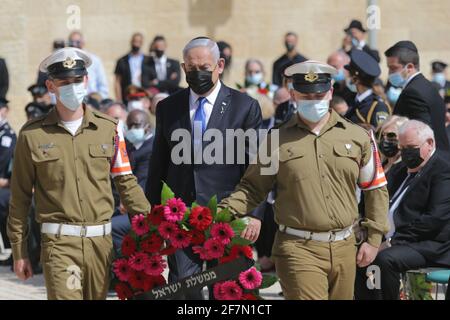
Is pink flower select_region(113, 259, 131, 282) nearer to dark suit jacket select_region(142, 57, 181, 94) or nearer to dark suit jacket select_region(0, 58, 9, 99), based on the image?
dark suit jacket select_region(0, 58, 9, 99)

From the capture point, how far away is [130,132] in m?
12.5

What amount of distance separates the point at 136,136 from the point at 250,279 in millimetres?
4909

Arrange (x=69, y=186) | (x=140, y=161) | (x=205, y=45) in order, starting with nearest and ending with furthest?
(x=69, y=186) → (x=205, y=45) → (x=140, y=161)

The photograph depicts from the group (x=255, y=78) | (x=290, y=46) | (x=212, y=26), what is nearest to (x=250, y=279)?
(x=255, y=78)

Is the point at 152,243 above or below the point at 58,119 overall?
below

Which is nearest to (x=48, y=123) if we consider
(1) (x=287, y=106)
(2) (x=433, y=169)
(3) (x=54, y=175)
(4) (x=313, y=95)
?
(3) (x=54, y=175)

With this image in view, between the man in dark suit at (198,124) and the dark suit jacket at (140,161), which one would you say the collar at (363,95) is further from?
the man in dark suit at (198,124)

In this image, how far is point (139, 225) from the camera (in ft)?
25.4

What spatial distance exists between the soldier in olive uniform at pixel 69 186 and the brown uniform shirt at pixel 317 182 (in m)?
0.79

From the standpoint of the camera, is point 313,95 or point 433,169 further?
point 433,169

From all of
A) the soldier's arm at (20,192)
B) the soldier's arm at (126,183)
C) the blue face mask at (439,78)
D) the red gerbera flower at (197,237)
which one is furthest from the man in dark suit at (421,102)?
the blue face mask at (439,78)

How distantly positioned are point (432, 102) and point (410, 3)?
A: 9.28m

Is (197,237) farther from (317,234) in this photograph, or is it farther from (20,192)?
(20,192)
